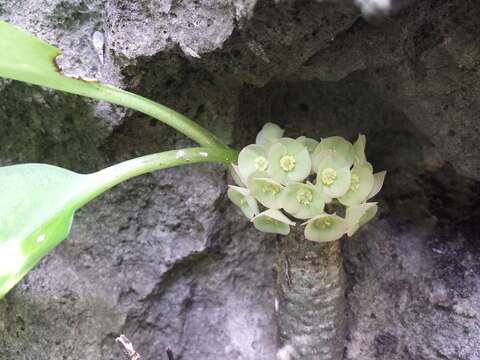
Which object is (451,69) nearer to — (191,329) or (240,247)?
(240,247)

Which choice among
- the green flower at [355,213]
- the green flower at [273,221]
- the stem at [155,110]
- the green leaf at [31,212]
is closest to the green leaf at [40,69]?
the stem at [155,110]

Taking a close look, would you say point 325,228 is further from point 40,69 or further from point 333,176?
point 40,69

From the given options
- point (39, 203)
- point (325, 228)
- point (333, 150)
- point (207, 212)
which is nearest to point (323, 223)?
point (325, 228)

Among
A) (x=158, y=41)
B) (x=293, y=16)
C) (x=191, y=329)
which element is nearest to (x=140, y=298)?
(x=191, y=329)

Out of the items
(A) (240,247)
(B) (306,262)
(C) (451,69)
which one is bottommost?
(A) (240,247)

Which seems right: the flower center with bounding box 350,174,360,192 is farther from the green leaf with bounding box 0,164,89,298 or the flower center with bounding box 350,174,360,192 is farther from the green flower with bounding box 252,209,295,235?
the green leaf with bounding box 0,164,89,298

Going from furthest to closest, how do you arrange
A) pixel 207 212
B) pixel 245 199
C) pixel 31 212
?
pixel 207 212 < pixel 245 199 < pixel 31 212

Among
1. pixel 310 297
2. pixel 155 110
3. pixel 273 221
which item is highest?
pixel 155 110

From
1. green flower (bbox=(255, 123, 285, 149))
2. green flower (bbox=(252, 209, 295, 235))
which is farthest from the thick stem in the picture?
green flower (bbox=(255, 123, 285, 149))
